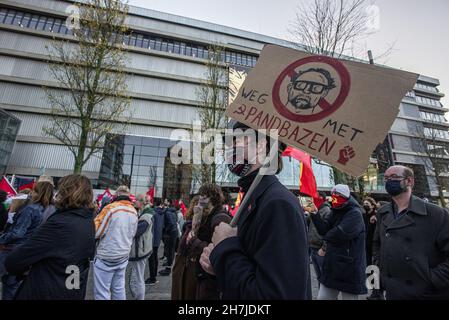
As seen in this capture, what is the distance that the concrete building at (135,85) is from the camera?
27.5 meters

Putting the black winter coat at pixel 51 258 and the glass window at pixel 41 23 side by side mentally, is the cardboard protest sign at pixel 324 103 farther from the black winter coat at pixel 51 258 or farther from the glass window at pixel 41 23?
the glass window at pixel 41 23

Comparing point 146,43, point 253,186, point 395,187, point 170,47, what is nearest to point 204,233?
point 253,186

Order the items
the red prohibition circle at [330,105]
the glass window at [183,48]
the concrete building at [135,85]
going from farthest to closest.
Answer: the glass window at [183,48], the concrete building at [135,85], the red prohibition circle at [330,105]

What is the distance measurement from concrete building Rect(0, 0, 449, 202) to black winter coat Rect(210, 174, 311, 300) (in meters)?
25.5

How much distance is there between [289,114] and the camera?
148 centimetres

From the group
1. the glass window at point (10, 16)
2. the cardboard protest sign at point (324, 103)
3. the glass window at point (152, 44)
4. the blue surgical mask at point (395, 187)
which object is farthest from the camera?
the glass window at point (152, 44)

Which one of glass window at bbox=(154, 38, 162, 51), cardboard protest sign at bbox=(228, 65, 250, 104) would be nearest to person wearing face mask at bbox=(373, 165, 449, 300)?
cardboard protest sign at bbox=(228, 65, 250, 104)

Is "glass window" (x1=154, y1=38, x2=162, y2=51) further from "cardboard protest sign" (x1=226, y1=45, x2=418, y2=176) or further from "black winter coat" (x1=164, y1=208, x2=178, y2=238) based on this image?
"cardboard protest sign" (x1=226, y1=45, x2=418, y2=176)

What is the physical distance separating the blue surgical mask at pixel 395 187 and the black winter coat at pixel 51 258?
3.33 m

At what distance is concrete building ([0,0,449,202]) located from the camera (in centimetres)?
2748

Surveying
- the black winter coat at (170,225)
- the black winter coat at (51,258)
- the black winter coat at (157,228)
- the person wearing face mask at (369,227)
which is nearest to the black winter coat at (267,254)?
the black winter coat at (51,258)
